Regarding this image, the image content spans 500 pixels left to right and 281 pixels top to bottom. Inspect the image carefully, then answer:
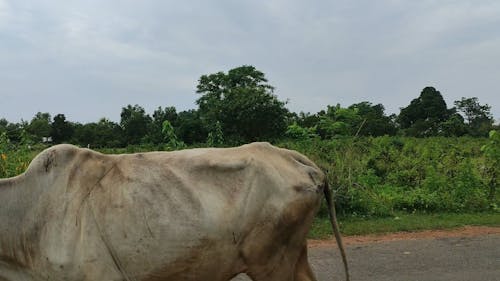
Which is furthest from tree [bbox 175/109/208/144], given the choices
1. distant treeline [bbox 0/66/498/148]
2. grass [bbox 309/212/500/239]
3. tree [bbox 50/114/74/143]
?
grass [bbox 309/212/500/239]

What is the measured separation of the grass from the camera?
29.7ft

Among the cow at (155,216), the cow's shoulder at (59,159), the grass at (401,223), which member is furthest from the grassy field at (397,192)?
the cow's shoulder at (59,159)

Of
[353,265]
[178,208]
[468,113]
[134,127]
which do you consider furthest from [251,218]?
[468,113]

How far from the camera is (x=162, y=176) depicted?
3.73 meters

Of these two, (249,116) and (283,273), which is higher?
(249,116)

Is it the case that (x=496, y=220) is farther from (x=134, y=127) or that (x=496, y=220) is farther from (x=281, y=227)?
(x=134, y=127)

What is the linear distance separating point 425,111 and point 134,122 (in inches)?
1407

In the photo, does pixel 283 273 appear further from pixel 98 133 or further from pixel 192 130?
pixel 98 133

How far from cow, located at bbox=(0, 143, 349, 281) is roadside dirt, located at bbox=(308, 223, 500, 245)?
4430 mm

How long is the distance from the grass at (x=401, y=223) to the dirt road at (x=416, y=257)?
12.4 inches

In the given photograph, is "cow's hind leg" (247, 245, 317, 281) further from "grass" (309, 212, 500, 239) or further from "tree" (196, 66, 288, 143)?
"tree" (196, 66, 288, 143)

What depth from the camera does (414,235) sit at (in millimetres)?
8930

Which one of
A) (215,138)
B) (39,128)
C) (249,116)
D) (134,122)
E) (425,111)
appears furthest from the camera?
(425,111)

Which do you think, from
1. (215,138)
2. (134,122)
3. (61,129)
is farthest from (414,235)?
(134,122)
